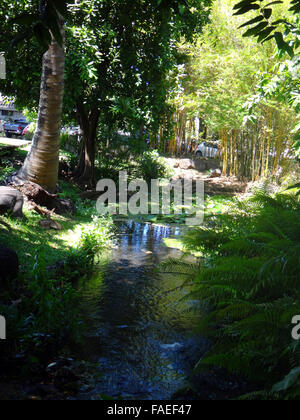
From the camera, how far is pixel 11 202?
6.46m

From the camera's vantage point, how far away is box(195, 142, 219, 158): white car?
22.4m

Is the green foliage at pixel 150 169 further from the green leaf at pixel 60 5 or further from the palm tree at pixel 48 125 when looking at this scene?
the green leaf at pixel 60 5

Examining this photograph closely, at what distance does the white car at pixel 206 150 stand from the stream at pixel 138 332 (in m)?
16.4

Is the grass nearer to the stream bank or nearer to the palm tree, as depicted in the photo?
the stream bank

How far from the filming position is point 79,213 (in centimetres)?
877

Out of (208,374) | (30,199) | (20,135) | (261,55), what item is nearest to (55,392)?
(208,374)

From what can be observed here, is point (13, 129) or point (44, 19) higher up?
point (13, 129)

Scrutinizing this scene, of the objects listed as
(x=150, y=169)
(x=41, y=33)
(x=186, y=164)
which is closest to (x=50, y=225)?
(x=41, y=33)

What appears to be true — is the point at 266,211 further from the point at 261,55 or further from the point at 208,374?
the point at 261,55

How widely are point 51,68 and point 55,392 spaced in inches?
241

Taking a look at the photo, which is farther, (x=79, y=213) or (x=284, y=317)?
(x=79, y=213)

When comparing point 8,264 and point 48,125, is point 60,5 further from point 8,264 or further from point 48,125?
point 48,125

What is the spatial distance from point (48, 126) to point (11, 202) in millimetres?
1995
